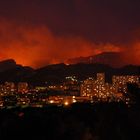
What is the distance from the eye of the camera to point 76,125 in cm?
1945

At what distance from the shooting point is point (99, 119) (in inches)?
912

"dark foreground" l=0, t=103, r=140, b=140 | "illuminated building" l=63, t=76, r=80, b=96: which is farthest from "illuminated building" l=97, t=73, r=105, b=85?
"dark foreground" l=0, t=103, r=140, b=140

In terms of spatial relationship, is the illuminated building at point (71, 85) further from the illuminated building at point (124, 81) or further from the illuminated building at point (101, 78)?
the illuminated building at point (124, 81)

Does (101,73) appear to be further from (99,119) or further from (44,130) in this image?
(44,130)

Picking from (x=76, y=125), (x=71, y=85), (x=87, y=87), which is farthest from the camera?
(x=71, y=85)

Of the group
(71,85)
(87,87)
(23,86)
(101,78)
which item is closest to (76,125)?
(87,87)

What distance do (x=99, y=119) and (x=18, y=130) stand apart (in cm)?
776

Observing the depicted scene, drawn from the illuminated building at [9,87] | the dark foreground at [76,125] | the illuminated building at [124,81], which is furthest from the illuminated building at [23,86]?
the dark foreground at [76,125]

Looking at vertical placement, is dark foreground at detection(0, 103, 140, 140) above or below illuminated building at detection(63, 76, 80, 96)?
below

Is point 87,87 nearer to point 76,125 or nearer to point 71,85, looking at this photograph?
point 71,85

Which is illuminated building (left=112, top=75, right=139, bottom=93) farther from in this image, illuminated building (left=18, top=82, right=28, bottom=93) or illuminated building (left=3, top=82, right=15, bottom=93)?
illuminated building (left=3, top=82, right=15, bottom=93)

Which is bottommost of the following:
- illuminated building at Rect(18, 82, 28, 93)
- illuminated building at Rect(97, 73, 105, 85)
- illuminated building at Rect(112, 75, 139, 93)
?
illuminated building at Rect(112, 75, 139, 93)

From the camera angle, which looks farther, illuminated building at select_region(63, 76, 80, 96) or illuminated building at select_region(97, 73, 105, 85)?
illuminated building at select_region(97, 73, 105, 85)

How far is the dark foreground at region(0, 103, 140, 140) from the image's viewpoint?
16359 mm
